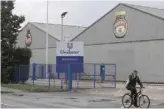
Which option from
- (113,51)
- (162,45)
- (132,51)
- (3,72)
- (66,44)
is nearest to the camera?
(66,44)

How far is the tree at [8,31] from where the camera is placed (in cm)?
4094

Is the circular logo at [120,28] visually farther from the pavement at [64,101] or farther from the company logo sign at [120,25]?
the pavement at [64,101]

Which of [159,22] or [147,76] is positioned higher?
[159,22]

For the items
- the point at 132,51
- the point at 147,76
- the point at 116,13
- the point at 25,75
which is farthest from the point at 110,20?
the point at 25,75

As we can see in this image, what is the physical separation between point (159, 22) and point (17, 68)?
51.3 ft

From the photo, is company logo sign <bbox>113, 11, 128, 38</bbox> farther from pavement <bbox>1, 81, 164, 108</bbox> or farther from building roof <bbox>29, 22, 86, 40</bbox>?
pavement <bbox>1, 81, 164, 108</bbox>

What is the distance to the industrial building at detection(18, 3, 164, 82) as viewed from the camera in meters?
45.1

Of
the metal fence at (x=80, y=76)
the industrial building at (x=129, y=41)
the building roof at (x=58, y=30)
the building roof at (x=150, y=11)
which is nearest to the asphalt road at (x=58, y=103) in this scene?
the metal fence at (x=80, y=76)

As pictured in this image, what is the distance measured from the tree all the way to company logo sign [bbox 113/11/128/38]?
12.6 m

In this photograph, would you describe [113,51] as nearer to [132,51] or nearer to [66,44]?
[132,51]

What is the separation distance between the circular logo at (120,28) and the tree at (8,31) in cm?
1262

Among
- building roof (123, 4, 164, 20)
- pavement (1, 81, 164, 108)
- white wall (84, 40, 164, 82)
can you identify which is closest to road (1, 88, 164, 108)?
pavement (1, 81, 164, 108)

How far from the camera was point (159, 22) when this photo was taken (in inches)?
1764

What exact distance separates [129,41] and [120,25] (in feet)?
8.35
